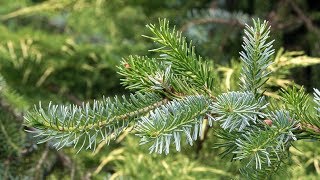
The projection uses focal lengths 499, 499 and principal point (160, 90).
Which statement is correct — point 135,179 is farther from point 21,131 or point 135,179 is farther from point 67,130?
point 67,130

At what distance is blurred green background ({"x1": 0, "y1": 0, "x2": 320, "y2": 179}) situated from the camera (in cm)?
92

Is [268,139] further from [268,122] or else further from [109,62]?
[109,62]

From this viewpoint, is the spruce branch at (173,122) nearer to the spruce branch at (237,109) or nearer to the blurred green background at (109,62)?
the spruce branch at (237,109)

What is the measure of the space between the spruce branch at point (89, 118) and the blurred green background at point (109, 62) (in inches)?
13.5

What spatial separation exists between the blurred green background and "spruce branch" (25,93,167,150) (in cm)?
34

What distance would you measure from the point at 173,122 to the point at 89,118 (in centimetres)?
9

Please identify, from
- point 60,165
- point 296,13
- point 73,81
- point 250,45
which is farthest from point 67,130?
point 296,13

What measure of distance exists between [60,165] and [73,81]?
334mm

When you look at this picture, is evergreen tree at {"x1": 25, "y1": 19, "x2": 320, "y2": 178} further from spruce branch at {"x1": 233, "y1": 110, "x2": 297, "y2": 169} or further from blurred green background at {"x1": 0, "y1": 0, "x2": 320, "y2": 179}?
blurred green background at {"x1": 0, "y1": 0, "x2": 320, "y2": 179}

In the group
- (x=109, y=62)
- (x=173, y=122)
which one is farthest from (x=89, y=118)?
(x=109, y=62)

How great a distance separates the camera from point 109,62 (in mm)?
1220

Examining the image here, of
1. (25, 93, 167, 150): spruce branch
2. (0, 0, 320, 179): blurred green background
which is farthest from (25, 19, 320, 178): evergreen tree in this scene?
(0, 0, 320, 179): blurred green background

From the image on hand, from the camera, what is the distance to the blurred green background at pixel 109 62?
3.00 ft

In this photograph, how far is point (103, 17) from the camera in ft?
4.69
